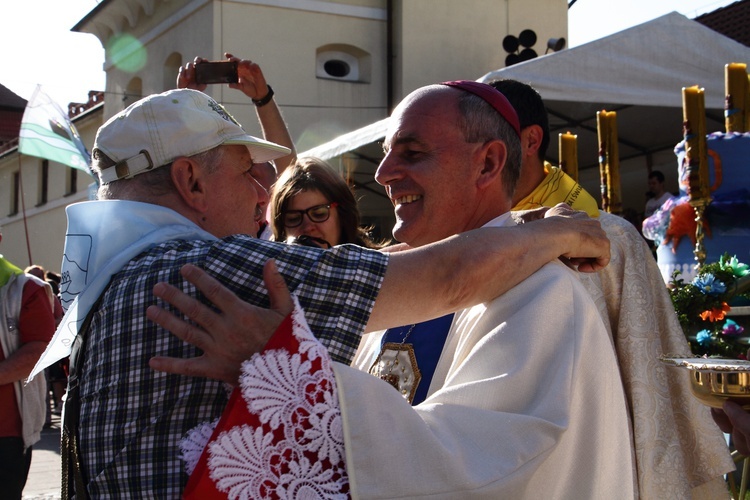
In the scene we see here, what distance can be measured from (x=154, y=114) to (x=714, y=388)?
1.41 metres

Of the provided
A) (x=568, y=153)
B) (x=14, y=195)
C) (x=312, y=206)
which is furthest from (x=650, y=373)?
(x=14, y=195)

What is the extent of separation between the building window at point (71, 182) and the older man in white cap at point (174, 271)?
76.7ft

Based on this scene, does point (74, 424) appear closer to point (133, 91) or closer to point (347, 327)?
point (347, 327)

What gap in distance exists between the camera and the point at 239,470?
1293 mm

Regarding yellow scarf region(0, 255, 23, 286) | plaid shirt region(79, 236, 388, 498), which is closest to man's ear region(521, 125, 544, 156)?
plaid shirt region(79, 236, 388, 498)

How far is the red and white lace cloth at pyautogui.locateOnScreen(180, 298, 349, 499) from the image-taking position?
4.24ft

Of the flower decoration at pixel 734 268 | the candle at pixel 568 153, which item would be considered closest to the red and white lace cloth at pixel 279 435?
the flower decoration at pixel 734 268

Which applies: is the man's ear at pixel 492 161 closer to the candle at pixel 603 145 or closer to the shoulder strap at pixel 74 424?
the shoulder strap at pixel 74 424

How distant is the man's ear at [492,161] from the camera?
2.18 meters

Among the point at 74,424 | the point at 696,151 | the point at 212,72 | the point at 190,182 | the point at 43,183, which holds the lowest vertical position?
the point at 74,424

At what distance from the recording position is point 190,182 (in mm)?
1778

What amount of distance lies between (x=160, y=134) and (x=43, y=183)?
26.0 meters

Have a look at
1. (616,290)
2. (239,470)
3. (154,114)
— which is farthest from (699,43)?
(239,470)

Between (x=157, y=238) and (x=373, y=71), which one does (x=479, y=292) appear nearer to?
(x=157, y=238)
